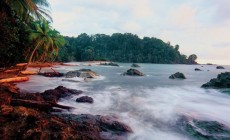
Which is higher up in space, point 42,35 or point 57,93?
point 42,35

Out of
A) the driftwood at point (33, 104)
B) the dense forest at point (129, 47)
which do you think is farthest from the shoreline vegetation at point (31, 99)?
the dense forest at point (129, 47)

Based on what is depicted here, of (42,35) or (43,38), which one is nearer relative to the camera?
(43,38)

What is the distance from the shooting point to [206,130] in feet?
23.2

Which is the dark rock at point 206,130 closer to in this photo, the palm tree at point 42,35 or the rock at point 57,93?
the rock at point 57,93

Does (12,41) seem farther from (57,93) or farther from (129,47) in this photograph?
(129,47)

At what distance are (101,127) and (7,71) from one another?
12053mm

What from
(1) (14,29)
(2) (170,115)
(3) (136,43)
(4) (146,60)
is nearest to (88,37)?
(3) (136,43)

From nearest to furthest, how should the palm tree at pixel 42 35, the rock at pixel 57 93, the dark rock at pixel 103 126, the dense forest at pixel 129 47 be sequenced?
1. the dark rock at pixel 103 126
2. the rock at pixel 57 93
3. the palm tree at pixel 42 35
4. the dense forest at pixel 129 47

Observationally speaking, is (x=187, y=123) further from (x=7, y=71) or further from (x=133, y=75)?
(x=133, y=75)

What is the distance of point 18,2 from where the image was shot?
13.6 metres

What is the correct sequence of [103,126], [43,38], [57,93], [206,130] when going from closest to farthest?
[103,126] < [206,130] < [57,93] < [43,38]

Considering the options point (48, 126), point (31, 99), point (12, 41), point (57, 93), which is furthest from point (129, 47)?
point (48, 126)

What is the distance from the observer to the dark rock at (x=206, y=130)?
665cm

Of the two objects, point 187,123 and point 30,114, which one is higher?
point 30,114
